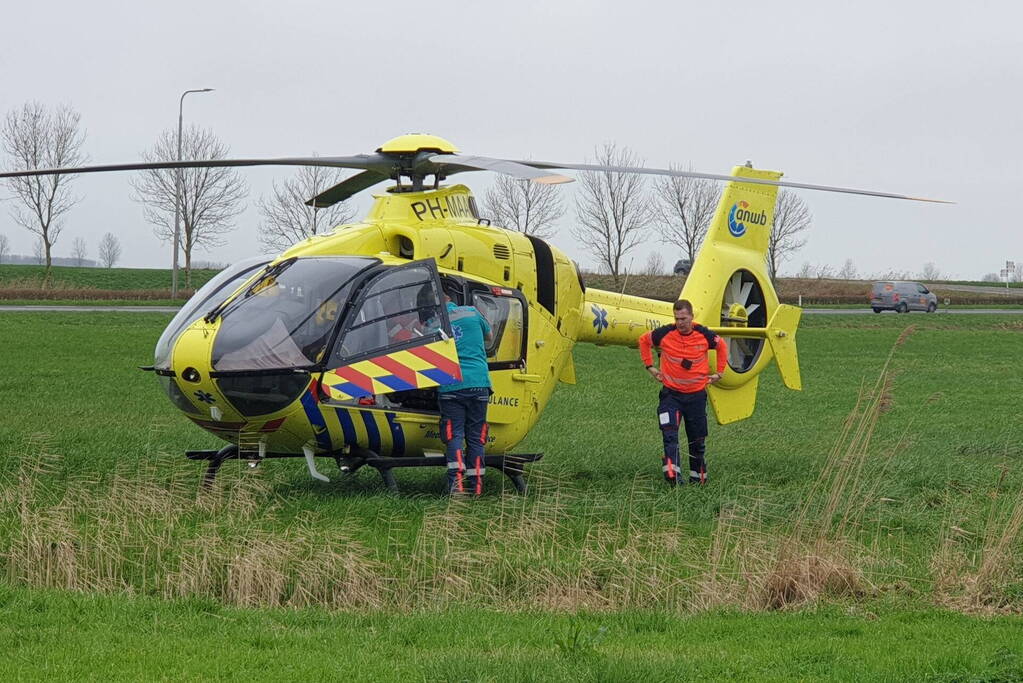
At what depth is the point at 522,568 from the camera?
8.30 m

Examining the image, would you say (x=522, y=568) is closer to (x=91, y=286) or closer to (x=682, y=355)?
(x=682, y=355)

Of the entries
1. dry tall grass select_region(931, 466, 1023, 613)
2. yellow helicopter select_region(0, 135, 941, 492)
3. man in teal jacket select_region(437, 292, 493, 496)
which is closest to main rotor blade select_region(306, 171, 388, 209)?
yellow helicopter select_region(0, 135, 941, 492)

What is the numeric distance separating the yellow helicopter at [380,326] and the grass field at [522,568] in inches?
22.5

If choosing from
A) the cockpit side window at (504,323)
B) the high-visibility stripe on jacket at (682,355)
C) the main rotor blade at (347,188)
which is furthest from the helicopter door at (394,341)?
the high-visibility stripe on jacket at (682,355)

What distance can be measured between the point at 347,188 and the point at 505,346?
8.25 feet

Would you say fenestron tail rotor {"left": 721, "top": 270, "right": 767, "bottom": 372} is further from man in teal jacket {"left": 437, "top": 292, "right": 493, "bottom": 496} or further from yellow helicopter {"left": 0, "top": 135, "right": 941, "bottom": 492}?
man in teal jacket {"left": 437, "top": 292, "right": 493, "bottom": 496}

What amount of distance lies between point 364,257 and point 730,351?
5.23 metres

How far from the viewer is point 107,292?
166ft

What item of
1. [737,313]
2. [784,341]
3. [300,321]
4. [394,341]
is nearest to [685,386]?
[737,313]

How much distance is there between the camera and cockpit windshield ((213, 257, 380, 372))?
1012cm

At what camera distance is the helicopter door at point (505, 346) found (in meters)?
11.7

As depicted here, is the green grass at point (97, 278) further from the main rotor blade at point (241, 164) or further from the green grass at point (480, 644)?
the green grass at point (480, 644)

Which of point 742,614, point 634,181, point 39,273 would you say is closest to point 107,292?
point 39,273

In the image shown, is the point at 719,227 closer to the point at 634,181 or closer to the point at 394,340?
the point at 394,340
